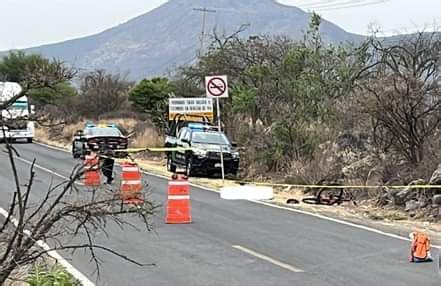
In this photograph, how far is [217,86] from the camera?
25359 mm

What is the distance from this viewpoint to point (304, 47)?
35.2 meters

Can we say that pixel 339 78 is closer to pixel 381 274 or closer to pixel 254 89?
pixel 254 89

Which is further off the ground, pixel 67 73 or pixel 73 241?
pixel 67 73

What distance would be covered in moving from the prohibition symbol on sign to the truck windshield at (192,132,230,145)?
2983 mm

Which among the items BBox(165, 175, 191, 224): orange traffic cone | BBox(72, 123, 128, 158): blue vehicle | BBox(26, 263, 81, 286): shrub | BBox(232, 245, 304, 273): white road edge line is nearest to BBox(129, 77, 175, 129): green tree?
BBox(72, 123, 128, 158): blue vehicle

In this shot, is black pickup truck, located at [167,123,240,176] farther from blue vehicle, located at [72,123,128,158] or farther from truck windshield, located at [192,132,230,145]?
blue vehicle, located at [72,123,128,158]

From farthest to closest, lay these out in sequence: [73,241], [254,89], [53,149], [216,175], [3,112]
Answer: [53,149]
[254,89]
[216,175]
[73,241]
[3,112]

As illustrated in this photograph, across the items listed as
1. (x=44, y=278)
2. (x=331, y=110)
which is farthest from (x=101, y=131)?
(x=44, y=278)

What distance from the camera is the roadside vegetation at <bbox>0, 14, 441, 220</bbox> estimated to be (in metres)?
20.6

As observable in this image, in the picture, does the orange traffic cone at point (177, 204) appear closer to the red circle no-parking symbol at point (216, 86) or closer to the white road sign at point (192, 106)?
the red circle no-parking symbol at point (216, 86)

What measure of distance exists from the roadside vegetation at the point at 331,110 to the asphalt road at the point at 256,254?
232 cm

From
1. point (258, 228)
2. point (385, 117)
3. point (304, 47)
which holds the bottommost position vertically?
point (258, 228)

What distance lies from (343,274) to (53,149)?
34394 mm

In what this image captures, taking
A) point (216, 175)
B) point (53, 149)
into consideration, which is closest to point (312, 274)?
point (216, 175)
